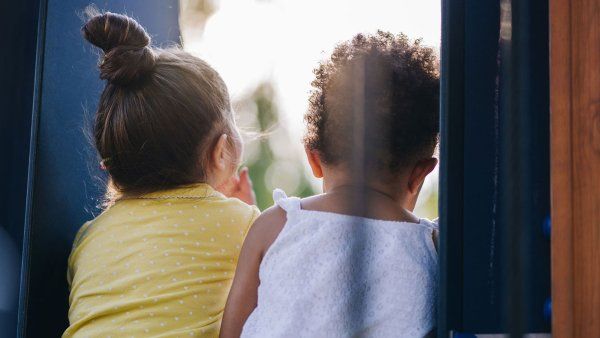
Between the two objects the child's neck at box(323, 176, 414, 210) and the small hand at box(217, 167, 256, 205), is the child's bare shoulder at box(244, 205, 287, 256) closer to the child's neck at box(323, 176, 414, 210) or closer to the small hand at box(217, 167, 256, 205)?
the child's neck at box(323, 176, 414, 210)

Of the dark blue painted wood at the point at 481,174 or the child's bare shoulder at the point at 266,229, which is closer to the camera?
the dark blue painted wood at the point at 481,174

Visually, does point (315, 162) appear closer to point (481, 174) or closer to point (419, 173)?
point (419, 173)

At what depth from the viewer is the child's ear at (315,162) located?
2.13 m

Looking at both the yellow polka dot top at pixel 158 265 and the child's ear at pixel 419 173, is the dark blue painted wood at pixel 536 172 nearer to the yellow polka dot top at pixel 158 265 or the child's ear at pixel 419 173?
the child's ear at pixel 419 173

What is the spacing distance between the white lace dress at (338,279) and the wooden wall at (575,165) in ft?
1.25

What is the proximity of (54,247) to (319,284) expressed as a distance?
0.87 meters

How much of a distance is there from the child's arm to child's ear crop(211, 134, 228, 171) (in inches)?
16.5

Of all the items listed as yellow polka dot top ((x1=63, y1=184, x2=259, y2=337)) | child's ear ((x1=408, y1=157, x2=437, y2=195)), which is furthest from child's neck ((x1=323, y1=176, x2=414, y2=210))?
yellow polka dot top ((x1=63, y1=184, x2=259, y2=337))

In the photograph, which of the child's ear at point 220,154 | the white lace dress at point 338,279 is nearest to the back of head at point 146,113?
the child's ear at point 220,154

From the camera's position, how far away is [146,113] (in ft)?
7.69

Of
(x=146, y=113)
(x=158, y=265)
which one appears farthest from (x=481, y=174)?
(x=146, y=113)

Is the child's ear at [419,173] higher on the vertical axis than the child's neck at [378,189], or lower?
higher

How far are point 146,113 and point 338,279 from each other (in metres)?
0.79

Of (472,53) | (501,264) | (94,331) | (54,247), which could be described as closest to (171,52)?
(54,247)
